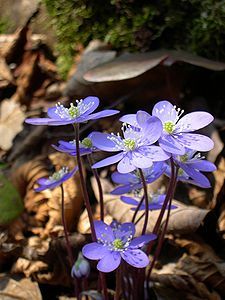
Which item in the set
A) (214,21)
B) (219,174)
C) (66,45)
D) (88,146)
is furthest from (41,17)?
(88,146)

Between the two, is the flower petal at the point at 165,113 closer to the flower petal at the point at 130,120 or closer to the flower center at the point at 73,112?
the flower petal at the point at 130,120

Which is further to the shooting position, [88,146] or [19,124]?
[19,124]

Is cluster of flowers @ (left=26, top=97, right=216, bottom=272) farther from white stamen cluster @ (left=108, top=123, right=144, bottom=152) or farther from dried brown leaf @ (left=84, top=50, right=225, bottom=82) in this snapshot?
dried brown leaf @ (left=84, top=50, right=225, bottom=82)

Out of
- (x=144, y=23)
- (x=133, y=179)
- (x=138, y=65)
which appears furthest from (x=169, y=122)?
(x=144, y=23)

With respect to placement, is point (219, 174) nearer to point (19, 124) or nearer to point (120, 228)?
point (120, 228)

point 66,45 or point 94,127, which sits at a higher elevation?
point 66,45

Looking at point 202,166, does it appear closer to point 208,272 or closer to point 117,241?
point 117,241

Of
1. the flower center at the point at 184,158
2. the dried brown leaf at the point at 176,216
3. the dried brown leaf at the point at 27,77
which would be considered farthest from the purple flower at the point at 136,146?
the dried brown leaf at the point at 27,77
